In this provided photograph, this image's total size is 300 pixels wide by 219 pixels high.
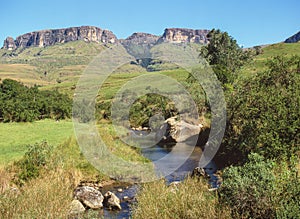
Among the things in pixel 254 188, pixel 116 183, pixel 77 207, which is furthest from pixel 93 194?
pixel 254 188

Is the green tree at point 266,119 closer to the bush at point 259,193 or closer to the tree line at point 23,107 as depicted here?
the bush at point 259,193

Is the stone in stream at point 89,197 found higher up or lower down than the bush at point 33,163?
lower down

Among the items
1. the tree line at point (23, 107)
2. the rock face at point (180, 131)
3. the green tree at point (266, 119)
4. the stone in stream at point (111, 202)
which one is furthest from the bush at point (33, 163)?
the tree line at point (23, 107)

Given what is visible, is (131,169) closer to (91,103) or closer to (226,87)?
(226,87)

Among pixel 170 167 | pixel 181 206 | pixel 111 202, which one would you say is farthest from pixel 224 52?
pixel 181 206

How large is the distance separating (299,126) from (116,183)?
588 inches

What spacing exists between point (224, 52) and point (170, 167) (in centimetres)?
4755

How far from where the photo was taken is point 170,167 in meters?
33.5

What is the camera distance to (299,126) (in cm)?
2414

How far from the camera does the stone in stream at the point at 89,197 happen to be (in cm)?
2186

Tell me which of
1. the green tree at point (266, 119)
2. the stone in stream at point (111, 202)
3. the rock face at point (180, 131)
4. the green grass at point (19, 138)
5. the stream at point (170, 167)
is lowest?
the stream at point (170, 167)

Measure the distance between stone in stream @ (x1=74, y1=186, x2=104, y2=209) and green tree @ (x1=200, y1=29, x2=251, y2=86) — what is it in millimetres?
54871

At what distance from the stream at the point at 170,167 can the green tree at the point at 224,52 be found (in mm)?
32590

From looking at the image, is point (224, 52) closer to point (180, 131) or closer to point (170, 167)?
point (180, 131)
